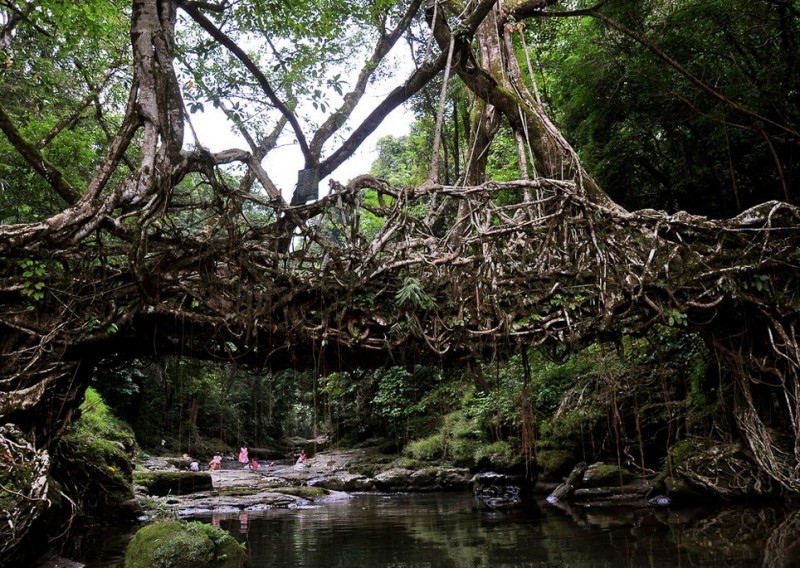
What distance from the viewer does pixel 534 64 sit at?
1491cm

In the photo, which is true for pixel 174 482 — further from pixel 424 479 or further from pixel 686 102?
pixel 686 102

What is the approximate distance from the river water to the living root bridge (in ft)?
4.01

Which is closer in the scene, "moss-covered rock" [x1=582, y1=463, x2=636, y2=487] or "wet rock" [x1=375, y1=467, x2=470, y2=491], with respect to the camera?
"moss-covered rock" [x1=582, y1=463, x2=636, y2=487]

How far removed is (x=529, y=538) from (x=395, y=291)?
10.5 ft

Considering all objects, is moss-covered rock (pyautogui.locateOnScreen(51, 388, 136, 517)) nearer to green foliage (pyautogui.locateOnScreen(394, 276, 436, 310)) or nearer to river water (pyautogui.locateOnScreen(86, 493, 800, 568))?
river water (pyautogui.locateOnScreen(86, 493, 800, 568))

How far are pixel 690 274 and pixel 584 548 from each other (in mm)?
3040

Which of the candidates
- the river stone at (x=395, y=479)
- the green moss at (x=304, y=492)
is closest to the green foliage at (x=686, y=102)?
the river stone at (x=395, y=479)

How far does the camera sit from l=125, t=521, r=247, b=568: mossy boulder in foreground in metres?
5.71

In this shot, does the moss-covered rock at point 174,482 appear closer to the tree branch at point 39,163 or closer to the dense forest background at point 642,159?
the dense forest background at point 642,159

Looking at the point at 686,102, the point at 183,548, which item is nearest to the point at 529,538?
the point at 183,548

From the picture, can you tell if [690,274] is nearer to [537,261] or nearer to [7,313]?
[537,261]

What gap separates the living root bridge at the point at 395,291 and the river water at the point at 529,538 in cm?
122

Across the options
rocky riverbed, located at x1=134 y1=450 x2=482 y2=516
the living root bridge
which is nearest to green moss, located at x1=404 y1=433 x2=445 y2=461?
rocky riverbed, located at x1=134 y1=450 x2=482 y2=516

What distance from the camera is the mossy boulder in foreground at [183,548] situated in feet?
18.7
